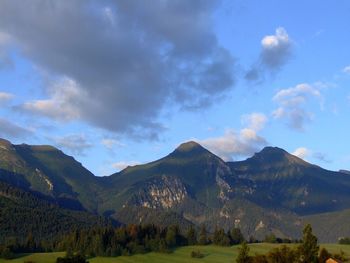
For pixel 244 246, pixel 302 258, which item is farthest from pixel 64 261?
pixel 302 258

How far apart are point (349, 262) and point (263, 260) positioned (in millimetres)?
23982

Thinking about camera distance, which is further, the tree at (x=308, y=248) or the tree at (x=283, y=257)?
the tree at (x=283, y=257)

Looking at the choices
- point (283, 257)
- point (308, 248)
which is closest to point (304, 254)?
point (308, 248)

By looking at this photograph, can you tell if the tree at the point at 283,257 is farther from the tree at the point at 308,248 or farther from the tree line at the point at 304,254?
the tree at the point at 308,248

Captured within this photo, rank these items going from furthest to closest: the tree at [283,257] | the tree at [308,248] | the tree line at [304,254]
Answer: the tree at [283,257], the tree line at [304,254], the tree at [308,248]

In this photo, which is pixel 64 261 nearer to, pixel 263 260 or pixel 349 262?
pixel 263 260

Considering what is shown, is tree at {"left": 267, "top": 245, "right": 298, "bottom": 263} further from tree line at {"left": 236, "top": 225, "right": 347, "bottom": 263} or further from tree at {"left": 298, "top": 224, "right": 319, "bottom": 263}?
tree at {"left": 298, "top": 224, "right": 319, "bottom": 263}

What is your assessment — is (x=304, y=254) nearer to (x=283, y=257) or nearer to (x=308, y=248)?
(x=308, y=248)

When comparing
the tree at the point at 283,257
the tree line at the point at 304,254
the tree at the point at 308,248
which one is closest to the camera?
the tree at the point at 308,248

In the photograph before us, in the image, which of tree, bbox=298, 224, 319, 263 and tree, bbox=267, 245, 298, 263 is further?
tree, bbox=267, 245, 298, 263

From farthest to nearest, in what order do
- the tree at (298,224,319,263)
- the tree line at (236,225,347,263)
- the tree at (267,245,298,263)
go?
1. the tree at (267,245,298,263)
2. the tree line at (236,225,347,263)
3. the tree at (298,224,319,263)

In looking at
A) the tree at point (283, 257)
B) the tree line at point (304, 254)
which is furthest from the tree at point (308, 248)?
the tree at point (283, 257)

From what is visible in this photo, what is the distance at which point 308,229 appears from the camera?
156875 millimetres

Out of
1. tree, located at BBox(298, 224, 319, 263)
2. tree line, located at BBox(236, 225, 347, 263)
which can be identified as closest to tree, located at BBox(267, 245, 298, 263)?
tree line, located at BBox(236, 225, 347, 263)
